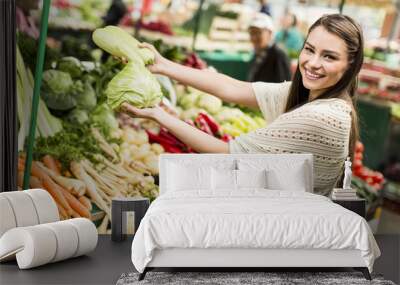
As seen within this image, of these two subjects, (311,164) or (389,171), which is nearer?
(311,164)

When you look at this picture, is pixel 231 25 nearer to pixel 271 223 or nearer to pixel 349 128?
pixel 349 128

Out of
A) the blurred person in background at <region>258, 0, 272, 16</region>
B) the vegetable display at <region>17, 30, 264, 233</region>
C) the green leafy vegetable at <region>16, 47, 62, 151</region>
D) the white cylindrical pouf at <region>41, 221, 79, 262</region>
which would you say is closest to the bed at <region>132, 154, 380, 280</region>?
the white cylindrical pouf at <region>41, 221, 79, 262</region>

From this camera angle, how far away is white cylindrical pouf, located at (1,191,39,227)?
575 cm

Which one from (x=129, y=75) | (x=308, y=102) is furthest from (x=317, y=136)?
(x=129, y=75)

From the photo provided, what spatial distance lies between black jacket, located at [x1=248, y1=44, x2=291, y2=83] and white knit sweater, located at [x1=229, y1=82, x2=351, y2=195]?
→ 424 millimetres

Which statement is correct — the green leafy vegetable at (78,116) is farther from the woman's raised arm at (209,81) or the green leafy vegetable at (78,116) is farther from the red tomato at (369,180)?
the red tomato at (369,180)

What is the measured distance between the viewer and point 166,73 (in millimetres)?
7293

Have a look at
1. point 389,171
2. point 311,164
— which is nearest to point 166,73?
point 311,164

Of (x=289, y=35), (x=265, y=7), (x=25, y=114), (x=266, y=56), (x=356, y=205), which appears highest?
(x=265, y=7)

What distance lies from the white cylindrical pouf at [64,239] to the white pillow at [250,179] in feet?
4.59

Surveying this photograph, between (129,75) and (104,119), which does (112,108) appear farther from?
(129,75)

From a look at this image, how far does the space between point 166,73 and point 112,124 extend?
694 millimetres

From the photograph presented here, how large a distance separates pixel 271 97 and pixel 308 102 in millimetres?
385

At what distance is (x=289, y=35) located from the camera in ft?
23.9
